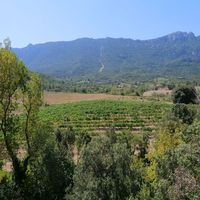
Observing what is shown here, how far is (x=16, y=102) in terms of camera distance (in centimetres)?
2741

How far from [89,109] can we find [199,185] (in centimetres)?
7324

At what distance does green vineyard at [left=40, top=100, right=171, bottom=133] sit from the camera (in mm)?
72312

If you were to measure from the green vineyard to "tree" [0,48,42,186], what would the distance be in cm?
3728

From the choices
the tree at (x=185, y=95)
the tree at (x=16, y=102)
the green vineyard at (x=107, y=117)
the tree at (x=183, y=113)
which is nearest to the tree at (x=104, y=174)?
the tree at (x=16, y=102)

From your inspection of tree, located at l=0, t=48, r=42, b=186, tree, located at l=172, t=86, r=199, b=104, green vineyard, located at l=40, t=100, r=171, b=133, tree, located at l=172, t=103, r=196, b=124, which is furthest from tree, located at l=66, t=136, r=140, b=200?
tree, located at l=172, t=86, r=199, b=104

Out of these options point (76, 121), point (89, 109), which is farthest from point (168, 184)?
point (89, 109)

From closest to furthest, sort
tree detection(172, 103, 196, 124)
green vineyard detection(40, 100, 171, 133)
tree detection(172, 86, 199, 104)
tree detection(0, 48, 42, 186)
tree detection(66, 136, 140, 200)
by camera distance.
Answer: tree detection(66, 136, 140, 200), tree detection(0, 48, 42, 186), tree detection(172, 103, 196, 124), green vineyard detection(40, 100, 171, 133), tree detection(172, 86, 199, 104)

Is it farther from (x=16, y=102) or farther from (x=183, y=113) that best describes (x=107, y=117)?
(x=16, y=102)

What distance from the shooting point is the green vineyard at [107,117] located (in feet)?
237

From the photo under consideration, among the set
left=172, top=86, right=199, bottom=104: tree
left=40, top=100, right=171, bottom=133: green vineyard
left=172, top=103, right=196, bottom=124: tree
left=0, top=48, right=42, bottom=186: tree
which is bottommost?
left=40, top=100, right=171, bottom=133: green vineyard

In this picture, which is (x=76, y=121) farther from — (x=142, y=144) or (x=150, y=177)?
(x=150, y=177)

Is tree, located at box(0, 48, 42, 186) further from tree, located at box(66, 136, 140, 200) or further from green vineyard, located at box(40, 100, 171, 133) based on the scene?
green vineyard, located at box(40, 100, 171, 133)

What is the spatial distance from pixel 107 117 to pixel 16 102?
175 ft

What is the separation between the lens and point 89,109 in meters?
89.4
